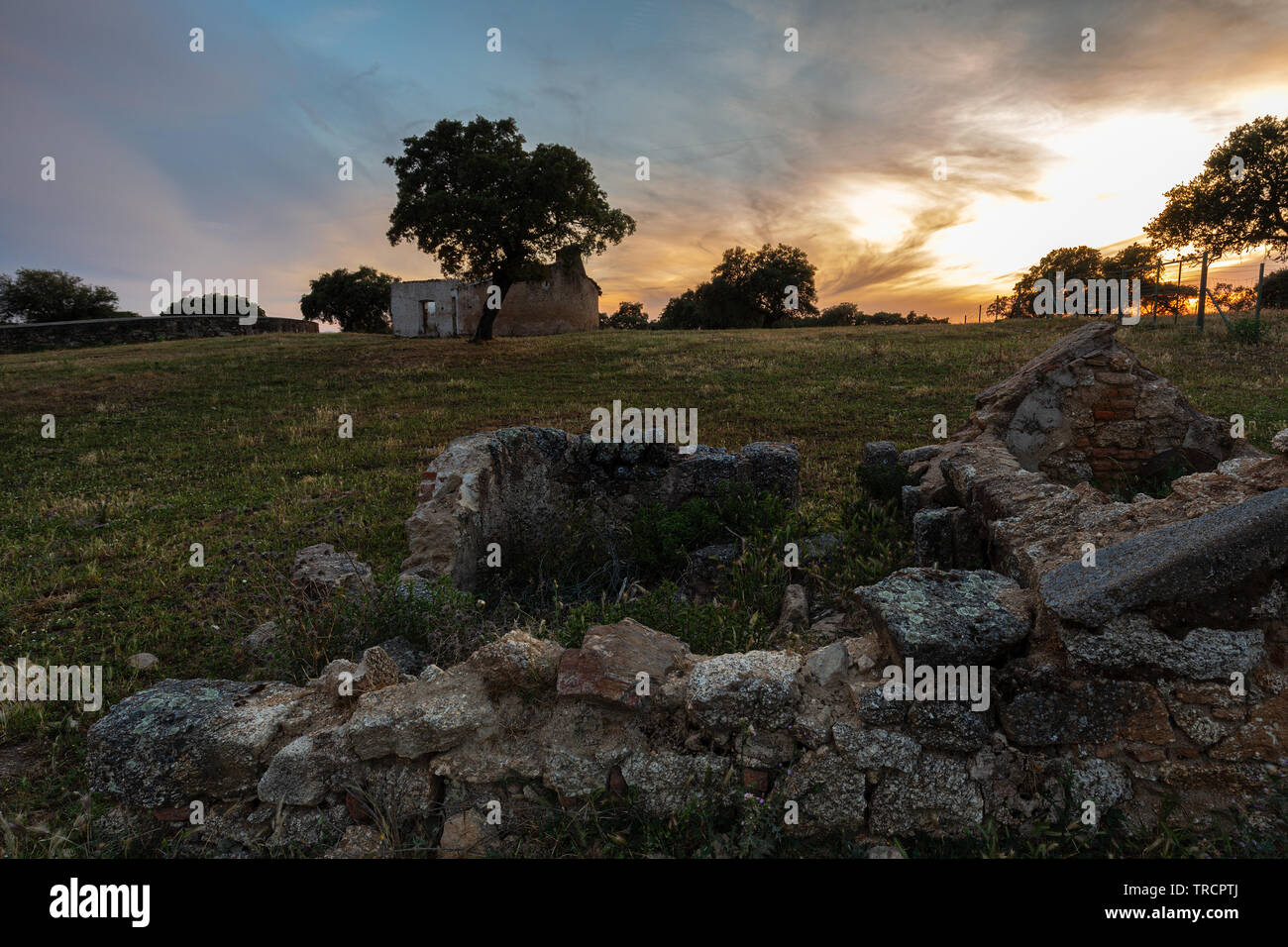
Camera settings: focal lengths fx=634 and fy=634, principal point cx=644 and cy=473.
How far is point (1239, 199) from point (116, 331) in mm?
53600

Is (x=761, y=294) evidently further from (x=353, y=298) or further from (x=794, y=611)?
(x=794, y=611)

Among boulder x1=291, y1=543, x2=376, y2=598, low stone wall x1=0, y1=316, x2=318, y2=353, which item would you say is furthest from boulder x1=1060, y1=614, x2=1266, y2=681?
low stone wall x1=0, y1=316, x2=318, y2=353

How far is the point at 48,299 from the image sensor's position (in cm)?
4047

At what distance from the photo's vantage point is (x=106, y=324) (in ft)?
107

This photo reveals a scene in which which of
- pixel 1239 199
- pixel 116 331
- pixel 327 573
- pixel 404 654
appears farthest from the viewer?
pixel 116 331

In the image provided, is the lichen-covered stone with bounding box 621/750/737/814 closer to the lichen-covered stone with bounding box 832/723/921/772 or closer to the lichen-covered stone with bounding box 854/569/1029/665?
the lichen-covered stone with bounding box 832/723/921/772

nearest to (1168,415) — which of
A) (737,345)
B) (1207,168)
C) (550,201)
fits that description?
(737,345)

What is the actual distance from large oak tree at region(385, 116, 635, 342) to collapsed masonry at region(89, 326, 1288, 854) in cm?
2568

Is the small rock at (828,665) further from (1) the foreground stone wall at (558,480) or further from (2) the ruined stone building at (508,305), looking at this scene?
(2) the ruined stone building at (508,305)

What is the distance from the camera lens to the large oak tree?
26.0 metres

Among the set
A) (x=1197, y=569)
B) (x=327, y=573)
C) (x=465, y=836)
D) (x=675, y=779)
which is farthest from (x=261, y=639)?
(x=1197, y=569)

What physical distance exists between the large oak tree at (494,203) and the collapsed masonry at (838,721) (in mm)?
25682

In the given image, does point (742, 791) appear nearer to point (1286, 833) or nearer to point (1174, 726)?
point (1174, 726)
